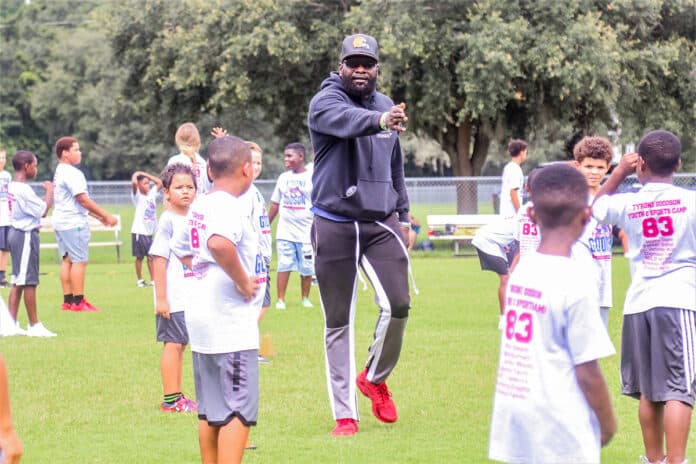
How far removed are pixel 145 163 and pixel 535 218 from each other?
214 ft

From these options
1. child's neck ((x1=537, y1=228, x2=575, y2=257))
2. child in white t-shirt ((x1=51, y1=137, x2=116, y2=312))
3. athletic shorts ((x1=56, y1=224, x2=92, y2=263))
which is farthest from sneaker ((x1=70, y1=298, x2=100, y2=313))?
child's neck ((x1=537, y1=228, x2=575, y2=257))

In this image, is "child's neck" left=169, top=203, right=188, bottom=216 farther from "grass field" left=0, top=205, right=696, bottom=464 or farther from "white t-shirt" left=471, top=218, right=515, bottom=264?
"white t-shirt" left=471, top=218, right=515, bottom=264

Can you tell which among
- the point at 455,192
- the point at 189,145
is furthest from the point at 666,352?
the point at 455,192

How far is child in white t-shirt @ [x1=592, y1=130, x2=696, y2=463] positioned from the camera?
5.79 meters

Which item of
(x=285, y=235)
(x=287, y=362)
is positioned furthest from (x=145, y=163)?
(x=287, y=362)

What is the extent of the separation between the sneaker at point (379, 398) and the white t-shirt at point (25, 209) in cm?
682

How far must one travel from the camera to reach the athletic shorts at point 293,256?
14.8 m

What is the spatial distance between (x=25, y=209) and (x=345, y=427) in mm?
7133

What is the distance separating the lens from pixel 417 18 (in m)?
28.4

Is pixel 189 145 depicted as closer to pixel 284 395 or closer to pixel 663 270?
pixel 284 395

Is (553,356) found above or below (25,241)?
above

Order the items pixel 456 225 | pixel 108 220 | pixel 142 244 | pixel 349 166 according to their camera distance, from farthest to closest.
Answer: pixel 456 225
pixel 142 244
pixel 108 220
pixel 349 166

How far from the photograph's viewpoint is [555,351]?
13.3 feet

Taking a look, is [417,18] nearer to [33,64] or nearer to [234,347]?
[234,347]
